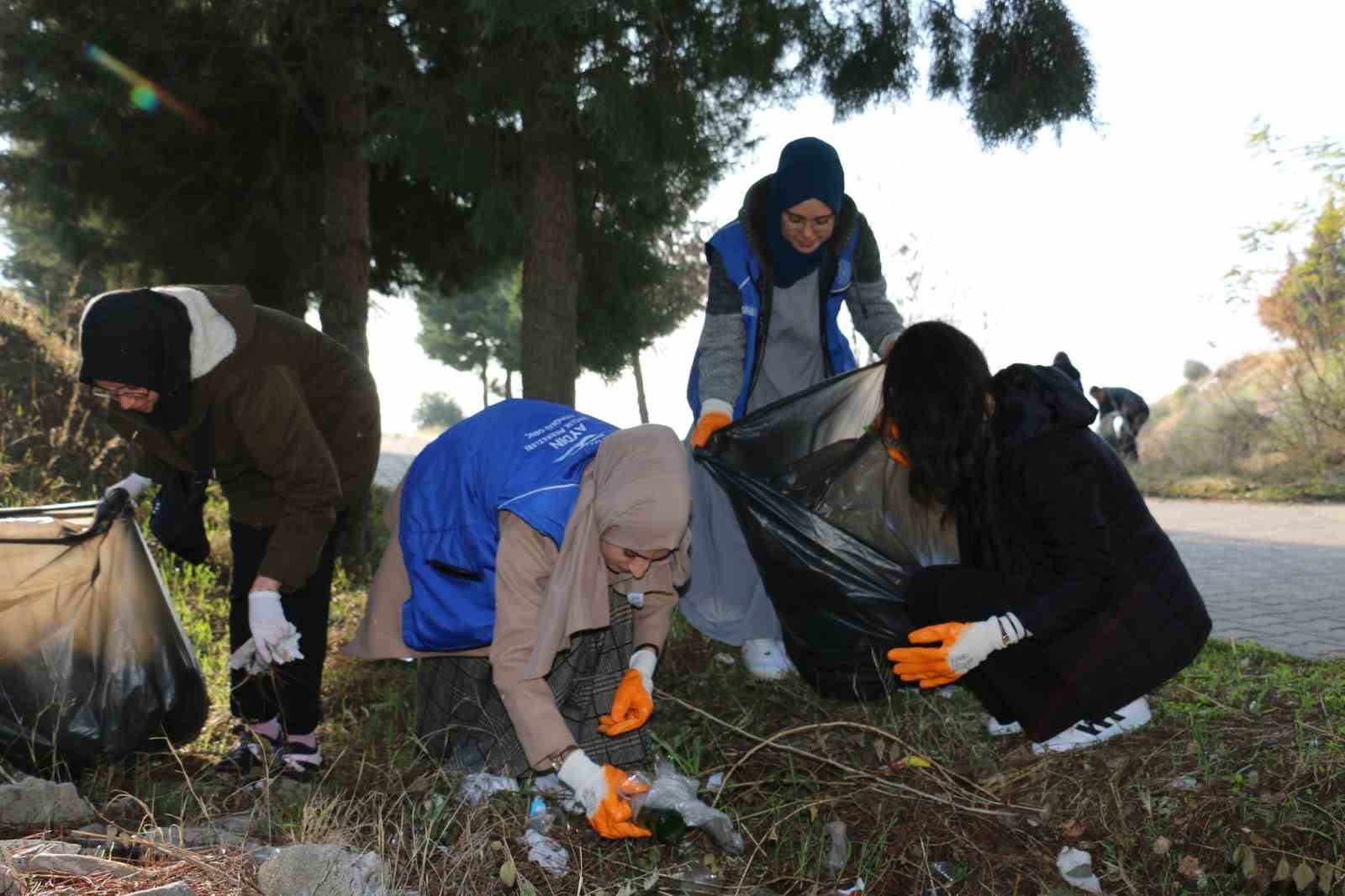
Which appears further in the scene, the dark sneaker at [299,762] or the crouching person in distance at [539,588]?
the dark sneaker at [299,762]

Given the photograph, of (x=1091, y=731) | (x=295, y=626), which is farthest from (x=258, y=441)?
(x=1091, y=731)

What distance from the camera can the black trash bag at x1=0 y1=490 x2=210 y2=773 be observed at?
2.55 meters

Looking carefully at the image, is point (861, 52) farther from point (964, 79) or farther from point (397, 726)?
point (397, 726)

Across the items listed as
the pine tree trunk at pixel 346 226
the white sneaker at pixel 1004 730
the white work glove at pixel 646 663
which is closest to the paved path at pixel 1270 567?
the white sneaker at pixel 1004 730

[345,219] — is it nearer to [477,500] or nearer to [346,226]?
[346,226]

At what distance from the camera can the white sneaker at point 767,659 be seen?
3104mm

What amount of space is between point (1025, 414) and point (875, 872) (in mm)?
997

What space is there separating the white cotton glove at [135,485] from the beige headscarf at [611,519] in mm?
1386

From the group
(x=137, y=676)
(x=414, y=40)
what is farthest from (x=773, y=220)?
(x=414, y=40)

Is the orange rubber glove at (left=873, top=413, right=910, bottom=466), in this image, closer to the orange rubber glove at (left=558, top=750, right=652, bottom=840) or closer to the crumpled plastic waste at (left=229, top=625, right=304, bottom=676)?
the orange rubber glove at (left=558, top=750, right=652, bottom=840)

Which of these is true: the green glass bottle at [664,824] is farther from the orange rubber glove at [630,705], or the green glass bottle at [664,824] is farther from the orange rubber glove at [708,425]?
the orange rubber glove at [708,425]

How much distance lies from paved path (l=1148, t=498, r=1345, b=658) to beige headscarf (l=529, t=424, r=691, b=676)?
2663 mm

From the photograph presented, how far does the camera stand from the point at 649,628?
246 cm

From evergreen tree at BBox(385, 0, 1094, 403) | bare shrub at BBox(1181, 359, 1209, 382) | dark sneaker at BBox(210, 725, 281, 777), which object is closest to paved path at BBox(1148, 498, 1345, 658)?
evergreen tree at BBox(385, 0, 1094, 403)
